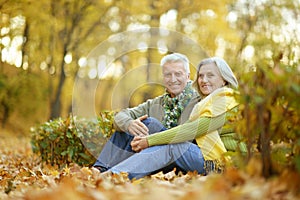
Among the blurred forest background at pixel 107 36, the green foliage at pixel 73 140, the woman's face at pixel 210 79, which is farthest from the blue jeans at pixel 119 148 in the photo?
the blurred forest background at pixel 107 36

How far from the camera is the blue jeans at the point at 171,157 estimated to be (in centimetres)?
355

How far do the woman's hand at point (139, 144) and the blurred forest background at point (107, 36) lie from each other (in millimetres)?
8930

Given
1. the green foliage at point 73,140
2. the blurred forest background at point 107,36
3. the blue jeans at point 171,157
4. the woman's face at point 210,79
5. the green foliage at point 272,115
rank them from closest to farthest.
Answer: the green foliage at point 272,115, the blue jeans at point 171,157, the woman's face at point 210,79, the green foliage at point 73,140, the blurred forest background at point 107,36

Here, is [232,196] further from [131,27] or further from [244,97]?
[131,27]

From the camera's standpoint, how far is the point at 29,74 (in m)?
18.1

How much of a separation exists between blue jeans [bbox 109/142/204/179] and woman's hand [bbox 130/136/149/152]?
0.08m

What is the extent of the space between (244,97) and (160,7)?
1473cm

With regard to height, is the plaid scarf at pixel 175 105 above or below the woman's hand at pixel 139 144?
above

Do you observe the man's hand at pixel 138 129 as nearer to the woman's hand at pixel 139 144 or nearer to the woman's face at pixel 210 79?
the woman's hand at pixel 139 144

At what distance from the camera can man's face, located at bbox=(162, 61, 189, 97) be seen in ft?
14.7

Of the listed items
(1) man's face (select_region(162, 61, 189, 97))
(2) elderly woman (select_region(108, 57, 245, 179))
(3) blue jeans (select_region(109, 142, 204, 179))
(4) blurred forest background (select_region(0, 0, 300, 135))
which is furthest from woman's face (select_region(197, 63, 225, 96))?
(4) blurred forest background (select_region(0, 0, 300, 135))

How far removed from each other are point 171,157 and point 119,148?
2.50ft

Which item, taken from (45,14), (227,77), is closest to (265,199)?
(227,77)

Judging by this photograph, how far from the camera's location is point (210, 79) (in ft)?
13.2
